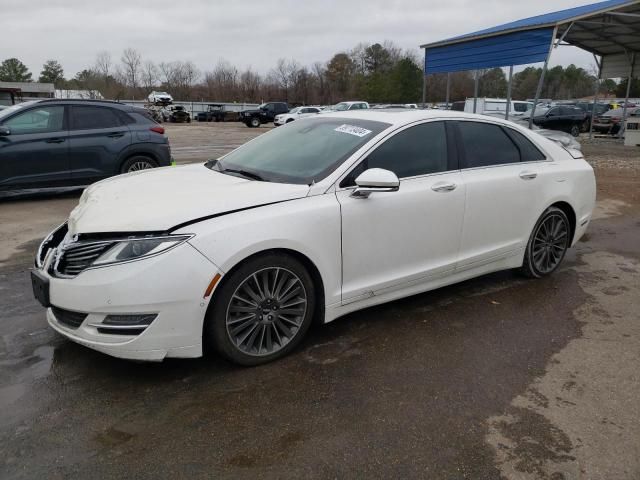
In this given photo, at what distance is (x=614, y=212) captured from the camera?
8.65 metres

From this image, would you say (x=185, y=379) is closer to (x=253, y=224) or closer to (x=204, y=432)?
(x=204, y=432)

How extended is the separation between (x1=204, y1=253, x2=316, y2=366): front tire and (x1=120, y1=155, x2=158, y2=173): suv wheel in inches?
251

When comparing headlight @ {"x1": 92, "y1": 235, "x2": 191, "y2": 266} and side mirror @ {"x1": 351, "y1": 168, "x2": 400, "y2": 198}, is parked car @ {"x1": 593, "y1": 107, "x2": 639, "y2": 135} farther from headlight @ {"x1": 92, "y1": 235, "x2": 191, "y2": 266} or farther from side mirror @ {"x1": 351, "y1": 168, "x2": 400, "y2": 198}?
headlight @ {"x1": 92, "y1": 235, "x2": 191, "y2": 266}

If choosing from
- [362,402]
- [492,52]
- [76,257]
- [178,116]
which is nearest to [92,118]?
[76,257]

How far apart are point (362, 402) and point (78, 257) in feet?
5.92

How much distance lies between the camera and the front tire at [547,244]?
4.91 m

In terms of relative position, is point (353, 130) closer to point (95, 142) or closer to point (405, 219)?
point (405, 219)

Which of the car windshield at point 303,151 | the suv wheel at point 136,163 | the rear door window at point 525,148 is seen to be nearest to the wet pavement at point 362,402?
the car windshield at point 303,151

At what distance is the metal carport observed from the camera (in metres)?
15.1

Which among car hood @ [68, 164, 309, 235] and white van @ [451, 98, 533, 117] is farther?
white van @ [451, 98, 533, 117]

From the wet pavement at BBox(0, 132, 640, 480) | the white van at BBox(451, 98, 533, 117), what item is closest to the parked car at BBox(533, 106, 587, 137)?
the white van at BBox(451, 98, 533, 117)

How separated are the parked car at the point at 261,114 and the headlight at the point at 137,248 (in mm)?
36984

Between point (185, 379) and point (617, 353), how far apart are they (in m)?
2.87

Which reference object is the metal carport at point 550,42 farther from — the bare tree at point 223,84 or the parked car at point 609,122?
the bare tree at point 223,84
